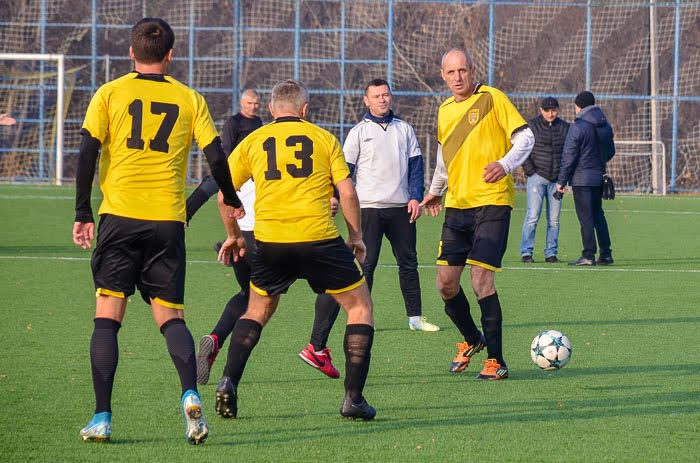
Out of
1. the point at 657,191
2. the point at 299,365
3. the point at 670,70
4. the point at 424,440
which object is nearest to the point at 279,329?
the point at 299,365

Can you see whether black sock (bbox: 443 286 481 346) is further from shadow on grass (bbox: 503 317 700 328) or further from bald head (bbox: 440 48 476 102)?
shadow on grass (bbox: 503 317 700 328)

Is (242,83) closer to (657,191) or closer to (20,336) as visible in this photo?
(657,191)

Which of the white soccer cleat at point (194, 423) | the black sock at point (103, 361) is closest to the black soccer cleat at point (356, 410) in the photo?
the white soccer cleat at point (194, 423)

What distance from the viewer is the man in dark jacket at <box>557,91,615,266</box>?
47.3ft

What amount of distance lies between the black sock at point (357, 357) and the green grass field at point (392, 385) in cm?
18

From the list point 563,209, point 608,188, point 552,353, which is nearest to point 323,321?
point 552,353

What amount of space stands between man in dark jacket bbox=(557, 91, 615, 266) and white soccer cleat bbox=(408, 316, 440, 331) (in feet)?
18.4

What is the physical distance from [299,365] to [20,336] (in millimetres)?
2253

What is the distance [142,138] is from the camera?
211 inches

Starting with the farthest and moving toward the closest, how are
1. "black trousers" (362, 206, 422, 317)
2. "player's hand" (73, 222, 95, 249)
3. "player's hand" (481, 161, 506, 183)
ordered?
"black trousers" (362, 206, 422, 317)
"player's hand" (481, 161, 506, 183)
"player's hand" (73, 222, 95, 249)

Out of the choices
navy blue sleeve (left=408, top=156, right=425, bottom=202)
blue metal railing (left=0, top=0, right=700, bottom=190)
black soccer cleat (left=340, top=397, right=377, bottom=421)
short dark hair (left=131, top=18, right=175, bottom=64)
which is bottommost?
black soccer cleat (left=340, top=397, right=377, bottom=421)

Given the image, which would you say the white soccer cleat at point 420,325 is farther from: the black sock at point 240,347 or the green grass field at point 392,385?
the black sock at point 240,347

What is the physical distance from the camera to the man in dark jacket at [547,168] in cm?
1473

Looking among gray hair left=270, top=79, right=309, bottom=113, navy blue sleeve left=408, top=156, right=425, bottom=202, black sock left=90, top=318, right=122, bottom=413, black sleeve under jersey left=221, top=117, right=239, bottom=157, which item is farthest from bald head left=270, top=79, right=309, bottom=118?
navy blue sleeve left=408, top=156, right=425, bottom=202
